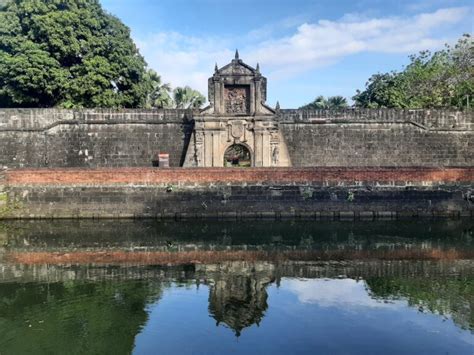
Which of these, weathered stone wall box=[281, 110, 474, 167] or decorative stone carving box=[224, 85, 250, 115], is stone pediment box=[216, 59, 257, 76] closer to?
decorative stone carving box=[224, 85, 250, 115]

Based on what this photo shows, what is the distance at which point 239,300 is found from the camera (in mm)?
7023

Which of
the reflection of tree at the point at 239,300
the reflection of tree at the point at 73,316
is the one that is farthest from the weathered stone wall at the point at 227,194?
the reflection of tree at the point at 73,316

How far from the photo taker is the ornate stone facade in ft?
58.2

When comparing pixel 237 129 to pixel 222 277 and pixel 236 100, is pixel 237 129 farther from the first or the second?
pixel 222 277

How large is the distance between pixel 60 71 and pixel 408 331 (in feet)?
53.0

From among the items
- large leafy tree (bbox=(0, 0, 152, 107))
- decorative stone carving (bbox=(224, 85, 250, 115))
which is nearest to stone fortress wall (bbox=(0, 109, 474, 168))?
decorative stone carving (bbox=(224, 85, 250, 115))

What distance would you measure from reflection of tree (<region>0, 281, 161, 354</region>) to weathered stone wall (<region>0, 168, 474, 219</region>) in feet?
20.5

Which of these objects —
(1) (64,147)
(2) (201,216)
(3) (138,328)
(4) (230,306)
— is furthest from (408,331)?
(1) (64,147)

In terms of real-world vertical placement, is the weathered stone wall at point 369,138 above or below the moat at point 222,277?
above

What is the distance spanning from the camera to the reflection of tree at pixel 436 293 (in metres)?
6.54

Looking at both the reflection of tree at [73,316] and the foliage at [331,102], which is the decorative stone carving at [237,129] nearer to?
the reflection of tree at [73,316]

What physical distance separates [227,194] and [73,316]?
309 inches

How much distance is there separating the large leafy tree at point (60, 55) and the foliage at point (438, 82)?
44.9 feet

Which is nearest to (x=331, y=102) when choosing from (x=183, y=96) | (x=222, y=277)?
(x=183, y=96)
